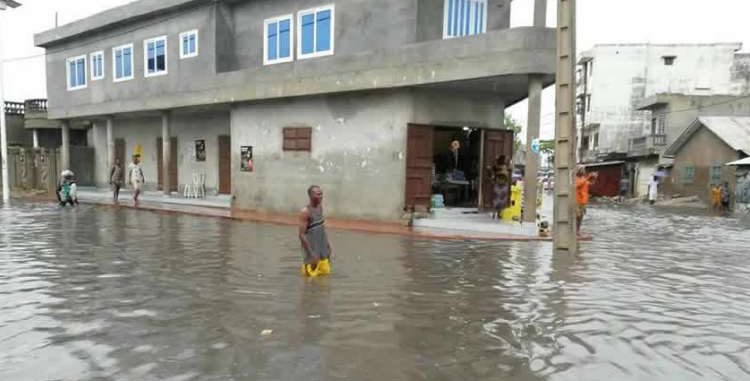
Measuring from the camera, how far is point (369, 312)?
595cm

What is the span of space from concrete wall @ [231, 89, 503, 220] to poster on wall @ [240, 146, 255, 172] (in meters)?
0.19

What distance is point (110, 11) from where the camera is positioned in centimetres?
2098

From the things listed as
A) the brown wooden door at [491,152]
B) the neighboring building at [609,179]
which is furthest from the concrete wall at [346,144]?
the neighboring building at [609,179]

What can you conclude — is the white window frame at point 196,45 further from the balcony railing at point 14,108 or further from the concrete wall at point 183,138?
the balcony railing at point 14,108

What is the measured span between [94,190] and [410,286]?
867 inches

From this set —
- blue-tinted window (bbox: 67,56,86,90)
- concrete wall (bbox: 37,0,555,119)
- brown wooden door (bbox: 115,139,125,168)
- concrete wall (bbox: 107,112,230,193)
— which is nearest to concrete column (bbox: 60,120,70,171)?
concrete wall (bbox: 107,112,230,193)

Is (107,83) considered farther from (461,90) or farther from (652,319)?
(652,319)

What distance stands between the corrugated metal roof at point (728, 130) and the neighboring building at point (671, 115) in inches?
150

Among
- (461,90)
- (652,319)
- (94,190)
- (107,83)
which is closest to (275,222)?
(461,90)

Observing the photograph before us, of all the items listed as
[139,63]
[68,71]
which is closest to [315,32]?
[139,63]

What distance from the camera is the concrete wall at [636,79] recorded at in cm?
4256

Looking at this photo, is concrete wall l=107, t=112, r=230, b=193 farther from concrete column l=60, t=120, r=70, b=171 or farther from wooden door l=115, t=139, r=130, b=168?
concrete column l=60, t=120, r=70, b=171

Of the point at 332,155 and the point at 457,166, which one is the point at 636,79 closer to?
the point at 457,166

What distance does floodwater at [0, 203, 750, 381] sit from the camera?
4387 mm
